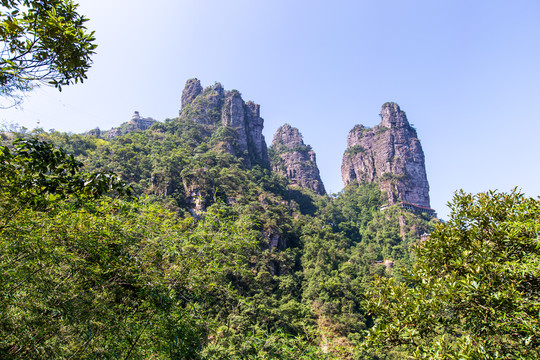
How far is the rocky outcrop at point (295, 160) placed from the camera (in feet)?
276

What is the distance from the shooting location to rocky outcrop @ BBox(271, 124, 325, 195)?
84.0 metres

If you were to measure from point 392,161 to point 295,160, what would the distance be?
94.6 feet

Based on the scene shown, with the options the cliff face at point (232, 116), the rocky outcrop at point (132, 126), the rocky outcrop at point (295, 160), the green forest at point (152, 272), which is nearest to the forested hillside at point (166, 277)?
the green forest at point (152, 272)

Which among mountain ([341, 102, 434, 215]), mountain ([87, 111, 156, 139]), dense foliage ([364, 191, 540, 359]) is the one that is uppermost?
mountain ([87, 111, 156, 139])

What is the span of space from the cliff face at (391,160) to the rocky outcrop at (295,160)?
433 inches

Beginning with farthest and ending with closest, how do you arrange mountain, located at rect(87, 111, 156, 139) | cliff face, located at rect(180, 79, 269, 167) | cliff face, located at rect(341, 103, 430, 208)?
mountain, located at rect(87, 111, 156, 139), cliff face, located at rect(341, 103, 430, 208), cliff face, located at rect(180, 79, 269, 167)

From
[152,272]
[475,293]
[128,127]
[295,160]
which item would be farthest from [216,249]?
[128,127]

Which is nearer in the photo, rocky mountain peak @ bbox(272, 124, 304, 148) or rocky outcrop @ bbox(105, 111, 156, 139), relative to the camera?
rocky outcrop @ bbox(105, 111, 156, 139)

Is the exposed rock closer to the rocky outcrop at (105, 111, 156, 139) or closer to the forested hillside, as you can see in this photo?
the rocky outcrop at (105, 111, 156, 139)

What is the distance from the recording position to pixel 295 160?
88.2 metres

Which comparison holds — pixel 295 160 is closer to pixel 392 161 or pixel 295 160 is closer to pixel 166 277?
pixel 392 161

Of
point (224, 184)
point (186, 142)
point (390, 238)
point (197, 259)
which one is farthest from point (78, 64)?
point (390, 238)

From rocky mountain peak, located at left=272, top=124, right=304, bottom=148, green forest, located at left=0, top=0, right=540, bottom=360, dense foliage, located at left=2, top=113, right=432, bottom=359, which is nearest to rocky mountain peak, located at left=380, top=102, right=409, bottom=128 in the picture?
dense foliage, located at left=2, top=113, right=432, bottom=359

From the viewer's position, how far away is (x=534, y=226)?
9.68ft
